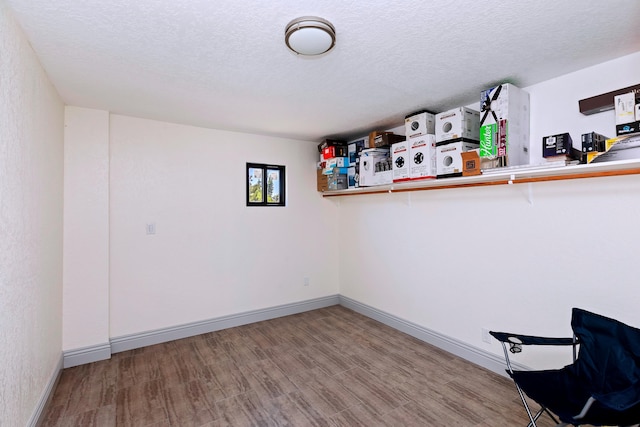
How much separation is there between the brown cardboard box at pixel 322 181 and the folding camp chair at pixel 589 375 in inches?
105

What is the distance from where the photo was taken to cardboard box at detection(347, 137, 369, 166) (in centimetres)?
373

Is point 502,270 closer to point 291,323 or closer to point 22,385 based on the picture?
point 291,323

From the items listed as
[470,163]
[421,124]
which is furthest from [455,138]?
[421,124]

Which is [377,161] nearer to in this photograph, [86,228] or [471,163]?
[471,163]

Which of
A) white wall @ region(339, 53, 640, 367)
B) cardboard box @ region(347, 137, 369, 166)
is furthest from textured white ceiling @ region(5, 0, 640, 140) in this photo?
cardboard box @ region(347, 137, 369, 166)

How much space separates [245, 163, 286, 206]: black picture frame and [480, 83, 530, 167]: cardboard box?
248 centimetres

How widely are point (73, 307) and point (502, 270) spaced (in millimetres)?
3815

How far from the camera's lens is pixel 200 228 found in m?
3.52

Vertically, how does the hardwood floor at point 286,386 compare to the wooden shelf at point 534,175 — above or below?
below

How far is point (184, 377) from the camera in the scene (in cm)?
261

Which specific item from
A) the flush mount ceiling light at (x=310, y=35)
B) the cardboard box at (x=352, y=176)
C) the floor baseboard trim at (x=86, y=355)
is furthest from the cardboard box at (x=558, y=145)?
the floor baseboard trim at (x=86, y=355)

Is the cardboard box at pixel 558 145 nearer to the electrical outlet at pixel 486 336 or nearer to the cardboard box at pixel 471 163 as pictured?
the cardboard box at pixel 471 163

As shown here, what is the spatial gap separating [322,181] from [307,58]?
7.47 ft

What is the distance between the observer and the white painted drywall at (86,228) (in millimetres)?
2795
